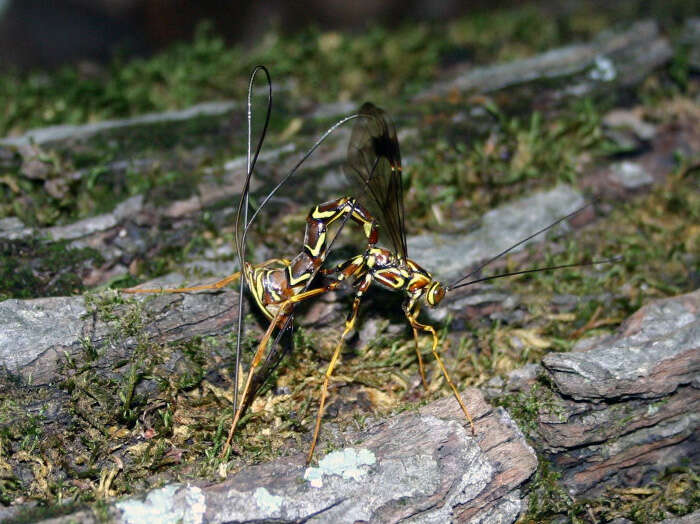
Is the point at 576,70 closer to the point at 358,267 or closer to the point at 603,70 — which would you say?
the point at 603,70

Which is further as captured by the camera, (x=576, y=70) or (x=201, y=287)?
(x=576, y=70)

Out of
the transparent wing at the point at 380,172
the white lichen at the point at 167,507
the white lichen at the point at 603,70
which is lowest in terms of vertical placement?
the white lichen at the point at 167,507

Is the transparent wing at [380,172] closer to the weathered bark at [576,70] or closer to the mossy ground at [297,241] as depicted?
the mossy ground at [297,241]

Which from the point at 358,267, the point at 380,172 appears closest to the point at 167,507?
the point at 358,267

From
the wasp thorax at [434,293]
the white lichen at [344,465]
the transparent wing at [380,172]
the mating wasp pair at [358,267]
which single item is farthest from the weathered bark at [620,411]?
the transparent wing at [380,172]

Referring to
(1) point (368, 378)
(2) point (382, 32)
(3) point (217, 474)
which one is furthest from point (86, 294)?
(2) point (382, 32)

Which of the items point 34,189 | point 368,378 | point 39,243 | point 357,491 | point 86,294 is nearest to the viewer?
point 357,491

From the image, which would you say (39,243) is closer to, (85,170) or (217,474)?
(85,170)
